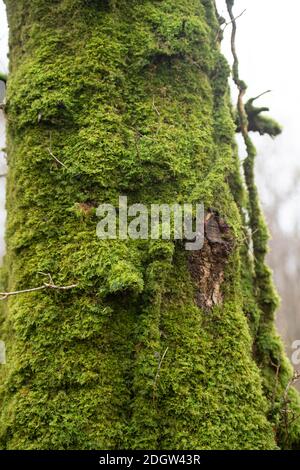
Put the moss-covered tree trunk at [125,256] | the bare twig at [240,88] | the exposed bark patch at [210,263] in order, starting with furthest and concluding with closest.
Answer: the bare twig at [240,88], the exposed bark patch at [210,263], the moss-covered tree trunk at [125,256]

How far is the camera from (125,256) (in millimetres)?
2041

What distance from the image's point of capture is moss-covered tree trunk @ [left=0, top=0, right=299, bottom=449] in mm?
1855

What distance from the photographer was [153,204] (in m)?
2.19

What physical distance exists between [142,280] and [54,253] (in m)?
0.45

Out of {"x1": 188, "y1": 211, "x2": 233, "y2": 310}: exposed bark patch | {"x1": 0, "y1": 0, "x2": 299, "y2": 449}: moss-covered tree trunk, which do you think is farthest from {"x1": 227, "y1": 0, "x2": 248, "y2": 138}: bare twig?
{"x1": 188, "y1": 211, "x2": 233, "y2": 310}: exposed bark patch

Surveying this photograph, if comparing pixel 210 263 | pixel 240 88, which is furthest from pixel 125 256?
pixel 240 88

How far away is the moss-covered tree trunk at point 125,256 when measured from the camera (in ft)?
6.09

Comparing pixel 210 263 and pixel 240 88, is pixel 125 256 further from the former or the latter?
pixel 240 88

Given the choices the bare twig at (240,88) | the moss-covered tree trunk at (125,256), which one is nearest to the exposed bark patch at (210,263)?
the moss-covered tree trunk at (125,256)

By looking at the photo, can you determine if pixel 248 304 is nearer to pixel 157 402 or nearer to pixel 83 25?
pixel 157 402

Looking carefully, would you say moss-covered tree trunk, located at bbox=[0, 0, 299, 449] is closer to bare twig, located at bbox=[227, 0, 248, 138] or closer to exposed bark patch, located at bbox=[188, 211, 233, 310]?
exposed bark patch, located at bbox=[188, 211, 233, 310]

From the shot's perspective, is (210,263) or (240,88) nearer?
(210,263)

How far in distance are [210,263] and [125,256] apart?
431mm

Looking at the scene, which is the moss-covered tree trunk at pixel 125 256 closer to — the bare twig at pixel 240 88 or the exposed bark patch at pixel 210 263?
the exposed bark patch at pixel 210 263
